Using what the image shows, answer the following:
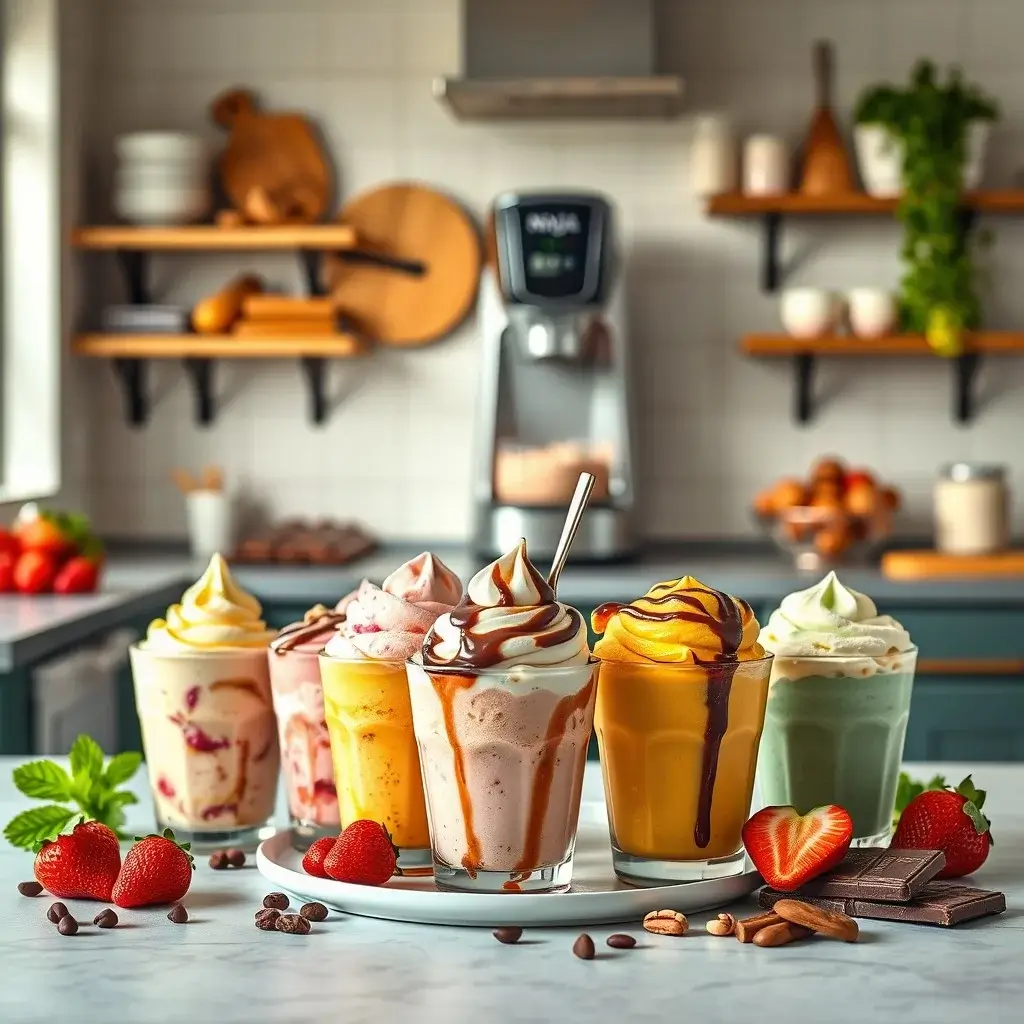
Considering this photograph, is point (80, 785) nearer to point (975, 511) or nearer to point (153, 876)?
point (153, 876)

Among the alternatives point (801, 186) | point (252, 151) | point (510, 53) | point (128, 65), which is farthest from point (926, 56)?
point (128, 65)

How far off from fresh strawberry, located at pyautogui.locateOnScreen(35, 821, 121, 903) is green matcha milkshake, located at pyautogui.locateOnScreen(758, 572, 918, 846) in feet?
1.29

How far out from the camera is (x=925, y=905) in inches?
34.6

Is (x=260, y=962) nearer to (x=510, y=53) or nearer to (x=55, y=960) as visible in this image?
(x=55, y=960)

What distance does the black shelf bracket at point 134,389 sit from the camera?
3508mm

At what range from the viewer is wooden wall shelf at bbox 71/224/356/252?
10.7ft

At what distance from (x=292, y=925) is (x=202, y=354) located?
101 inches

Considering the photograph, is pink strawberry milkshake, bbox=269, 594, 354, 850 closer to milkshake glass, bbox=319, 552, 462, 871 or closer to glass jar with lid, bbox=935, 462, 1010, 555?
milkshake glass, bbox=319, 552, 462, 871

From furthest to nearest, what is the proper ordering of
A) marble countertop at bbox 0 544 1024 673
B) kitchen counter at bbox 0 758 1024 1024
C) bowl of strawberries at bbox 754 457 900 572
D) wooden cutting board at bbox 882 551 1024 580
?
1. bowl of strawberries at bbox 754 457 900 572
2. wooden cutting board at bbox 882 551 1024 580
3. marble countertop at bbox 0 544 1024 673
4. kitchen counter at bbox 0 758 1024 1024

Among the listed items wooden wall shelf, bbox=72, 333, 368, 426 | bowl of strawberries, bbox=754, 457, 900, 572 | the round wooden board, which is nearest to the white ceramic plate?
bowl of strawberries, bbox=754, 457, 900, 572

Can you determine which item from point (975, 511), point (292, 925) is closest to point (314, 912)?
point (292, 925)

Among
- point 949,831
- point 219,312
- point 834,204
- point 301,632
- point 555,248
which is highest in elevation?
point 834,204

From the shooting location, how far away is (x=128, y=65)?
3.54 m

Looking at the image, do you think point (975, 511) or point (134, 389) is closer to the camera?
point (975, 511)
